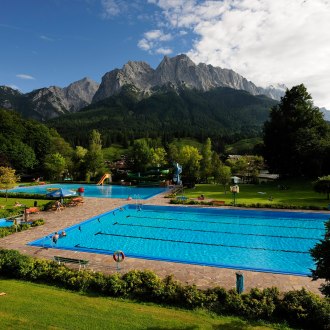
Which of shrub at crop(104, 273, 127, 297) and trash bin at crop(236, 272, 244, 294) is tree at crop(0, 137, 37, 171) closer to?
shrub at crop(104, 273, 127, 297)

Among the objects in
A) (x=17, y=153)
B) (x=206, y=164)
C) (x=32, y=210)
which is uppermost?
(x=17, y=153)

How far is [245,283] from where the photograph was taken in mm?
12055

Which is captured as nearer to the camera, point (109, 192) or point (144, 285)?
point (144, 285)

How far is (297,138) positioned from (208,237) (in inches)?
1310

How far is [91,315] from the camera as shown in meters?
9.20

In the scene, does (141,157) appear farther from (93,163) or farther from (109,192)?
(109,192)

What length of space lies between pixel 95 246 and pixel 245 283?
11263 mm

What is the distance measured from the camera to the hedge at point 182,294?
9.19 metres

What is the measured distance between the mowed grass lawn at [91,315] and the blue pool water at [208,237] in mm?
5135

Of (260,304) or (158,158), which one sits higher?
(158,158)

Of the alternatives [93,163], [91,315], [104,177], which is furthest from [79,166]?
[91,315]

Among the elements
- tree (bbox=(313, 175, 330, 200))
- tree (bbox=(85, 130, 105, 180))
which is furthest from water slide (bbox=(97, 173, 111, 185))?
tree (bbox=(313, 175, 330, 200))

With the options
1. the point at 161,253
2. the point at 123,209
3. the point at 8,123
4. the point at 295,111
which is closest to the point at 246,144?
the point at 295,111

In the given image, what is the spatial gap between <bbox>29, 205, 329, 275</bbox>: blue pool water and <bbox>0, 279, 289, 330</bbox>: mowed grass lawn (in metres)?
5.14
